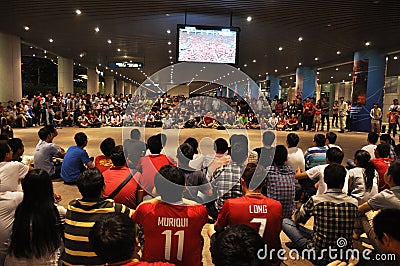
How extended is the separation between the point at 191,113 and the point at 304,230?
37.5 ft

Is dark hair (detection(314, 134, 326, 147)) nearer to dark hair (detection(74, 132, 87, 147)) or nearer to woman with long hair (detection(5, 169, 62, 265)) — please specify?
dark hair (detection(74, 132, 87, 147))

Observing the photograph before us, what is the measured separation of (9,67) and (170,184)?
14.5m

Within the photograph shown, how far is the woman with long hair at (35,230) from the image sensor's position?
6.75 feet

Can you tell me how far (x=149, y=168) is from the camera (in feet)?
12.6

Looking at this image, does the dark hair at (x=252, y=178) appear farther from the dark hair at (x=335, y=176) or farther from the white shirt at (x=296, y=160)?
the white shirt at (x=296, y=160)

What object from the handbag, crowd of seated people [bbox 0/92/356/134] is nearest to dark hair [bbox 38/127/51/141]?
the handbag

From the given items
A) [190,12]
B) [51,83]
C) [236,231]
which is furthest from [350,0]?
[51,83]

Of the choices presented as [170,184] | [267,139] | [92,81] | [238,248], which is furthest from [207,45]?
[92,81]

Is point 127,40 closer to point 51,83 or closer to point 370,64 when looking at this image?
point 370,64

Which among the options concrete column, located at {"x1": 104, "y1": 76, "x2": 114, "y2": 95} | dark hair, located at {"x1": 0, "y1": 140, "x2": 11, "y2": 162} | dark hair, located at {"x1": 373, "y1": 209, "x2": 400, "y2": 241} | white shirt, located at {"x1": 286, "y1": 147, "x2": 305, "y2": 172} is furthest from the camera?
concrete column, located at {"x1": 104, "y1": 76, "x2": 114, "y2": 95}

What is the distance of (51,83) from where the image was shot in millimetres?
33312

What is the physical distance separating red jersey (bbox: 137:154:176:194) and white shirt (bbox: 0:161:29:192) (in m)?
1.17

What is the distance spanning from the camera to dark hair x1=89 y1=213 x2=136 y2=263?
1.62 m

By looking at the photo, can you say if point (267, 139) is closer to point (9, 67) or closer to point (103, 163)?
point (103, 163)
